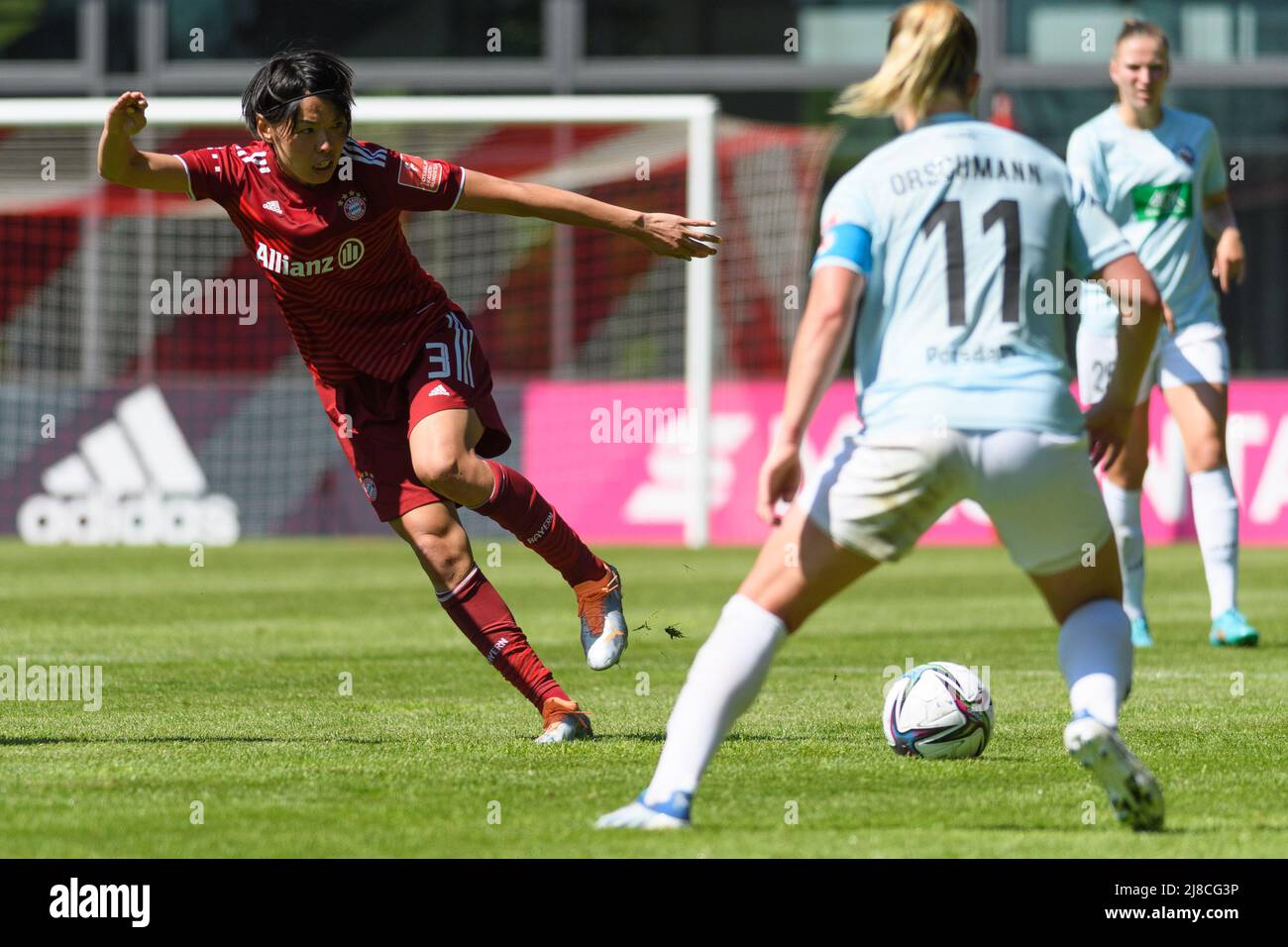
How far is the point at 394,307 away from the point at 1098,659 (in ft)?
8.61

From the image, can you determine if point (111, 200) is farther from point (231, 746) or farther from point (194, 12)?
point (231, 746)

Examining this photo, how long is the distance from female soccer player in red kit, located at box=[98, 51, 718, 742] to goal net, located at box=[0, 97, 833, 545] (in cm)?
985

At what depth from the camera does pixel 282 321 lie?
18.6 metres

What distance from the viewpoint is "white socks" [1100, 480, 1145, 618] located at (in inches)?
354

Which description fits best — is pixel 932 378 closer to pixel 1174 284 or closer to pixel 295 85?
pixel 295 85

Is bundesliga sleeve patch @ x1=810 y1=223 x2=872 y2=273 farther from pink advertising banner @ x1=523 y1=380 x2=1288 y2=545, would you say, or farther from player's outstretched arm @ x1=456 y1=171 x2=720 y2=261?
pink advertising banner @ x1=523 y1=380 x2=1288 y2=545

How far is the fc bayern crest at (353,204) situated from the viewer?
19.7 feet

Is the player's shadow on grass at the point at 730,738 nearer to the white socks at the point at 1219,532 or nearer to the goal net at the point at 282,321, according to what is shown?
the white socks at the point at 1219,532

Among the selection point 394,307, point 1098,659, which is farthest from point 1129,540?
point 1098,659

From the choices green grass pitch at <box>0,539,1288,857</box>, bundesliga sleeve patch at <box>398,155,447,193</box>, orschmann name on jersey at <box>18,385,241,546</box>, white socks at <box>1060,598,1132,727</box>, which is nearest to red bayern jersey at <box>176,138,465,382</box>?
bundesliga sleeve patch at <box>398,155,447,193</box>

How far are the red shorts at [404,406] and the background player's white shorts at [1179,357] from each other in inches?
131
